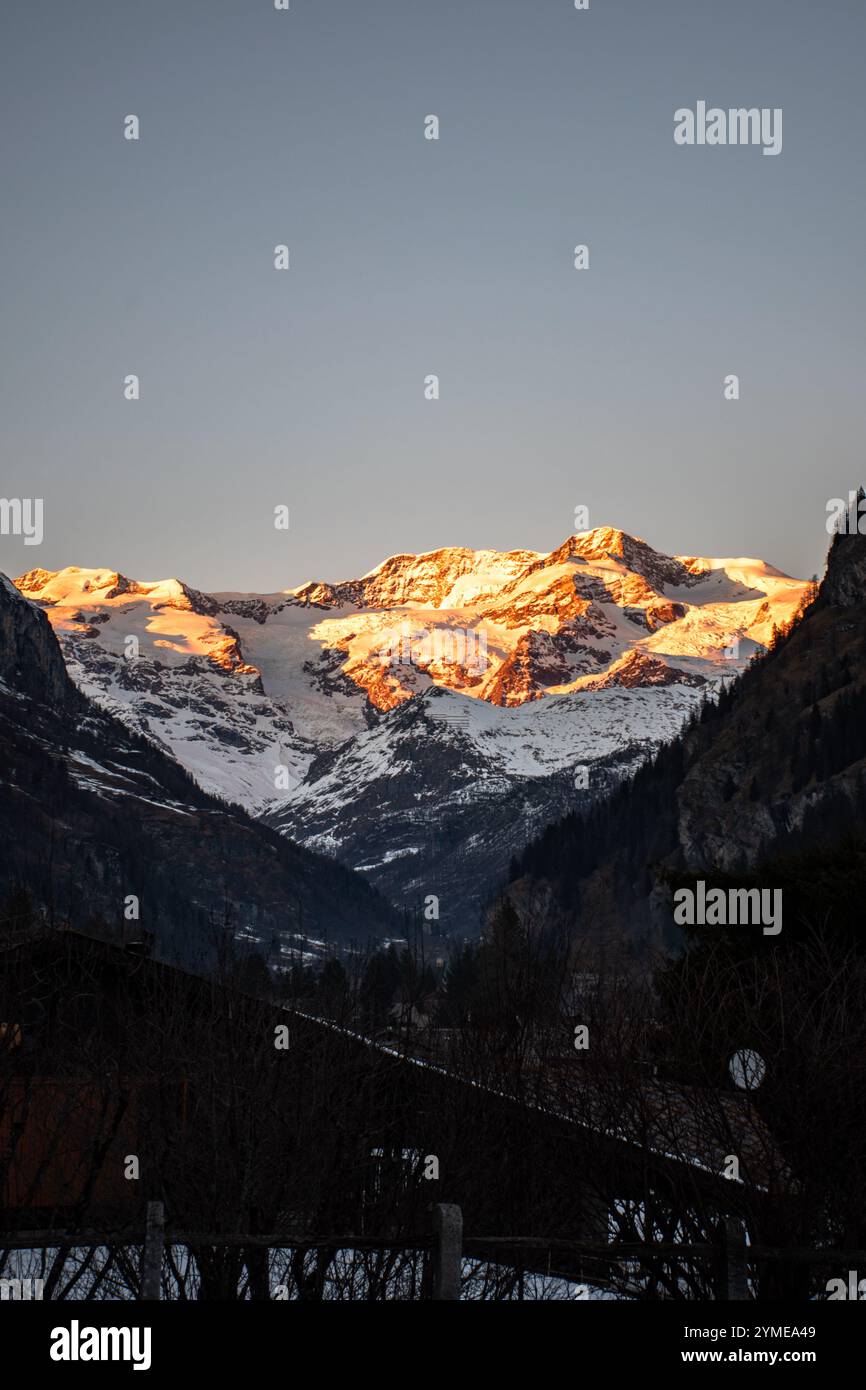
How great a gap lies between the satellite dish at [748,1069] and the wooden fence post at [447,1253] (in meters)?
12.0

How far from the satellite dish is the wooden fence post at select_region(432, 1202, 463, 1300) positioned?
1196cm

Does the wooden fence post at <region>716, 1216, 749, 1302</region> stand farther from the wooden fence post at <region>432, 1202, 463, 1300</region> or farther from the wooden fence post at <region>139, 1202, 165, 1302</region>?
the wooden fence post at <region>139, 1202, 165, 1302</region>

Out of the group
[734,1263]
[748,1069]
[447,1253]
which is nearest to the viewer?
[447,1253]

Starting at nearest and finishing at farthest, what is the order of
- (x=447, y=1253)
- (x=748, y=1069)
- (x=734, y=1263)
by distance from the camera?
(x=447, y=1253) < (x=734, y=1263) < (x=748, y=1069)

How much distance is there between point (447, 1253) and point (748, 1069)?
12.5m

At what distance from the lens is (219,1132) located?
30797 mm

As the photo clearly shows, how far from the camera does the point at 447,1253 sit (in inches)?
808

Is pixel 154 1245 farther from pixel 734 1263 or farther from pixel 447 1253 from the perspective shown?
pixel 734 1263

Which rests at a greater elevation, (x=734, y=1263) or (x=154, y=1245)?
(x=154, y=1245)

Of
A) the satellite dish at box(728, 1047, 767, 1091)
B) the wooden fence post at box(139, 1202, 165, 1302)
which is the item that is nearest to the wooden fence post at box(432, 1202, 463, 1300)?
the wooden fence post at box(139, 1202, 165, 1302)

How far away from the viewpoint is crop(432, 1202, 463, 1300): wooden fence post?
20375 millimetres

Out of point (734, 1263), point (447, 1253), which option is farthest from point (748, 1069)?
point (447, 1253)
